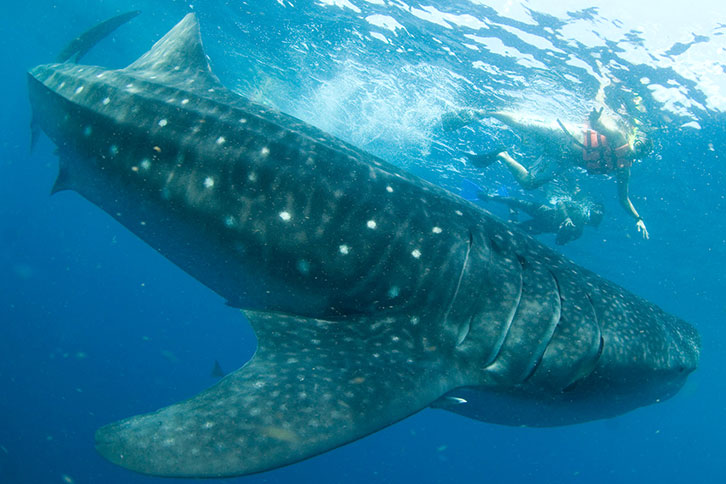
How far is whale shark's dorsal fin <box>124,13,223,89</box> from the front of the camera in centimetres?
451

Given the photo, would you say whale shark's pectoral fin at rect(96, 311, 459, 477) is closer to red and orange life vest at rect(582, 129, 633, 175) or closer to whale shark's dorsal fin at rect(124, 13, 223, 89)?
whale shark's dorsal fin at rect(124, 13, 223, 89)

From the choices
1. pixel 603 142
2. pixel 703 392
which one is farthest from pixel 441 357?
pixel 703 392

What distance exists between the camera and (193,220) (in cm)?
370

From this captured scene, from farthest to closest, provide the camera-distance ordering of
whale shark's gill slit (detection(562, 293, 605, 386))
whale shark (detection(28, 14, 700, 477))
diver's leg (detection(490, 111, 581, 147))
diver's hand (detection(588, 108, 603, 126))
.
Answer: diver's hand (detection(588, 108, 603, 126)) → diver's leg (detection(490, 111, 581, 147)) → whale shark's gill slit (detection(562, 293, 605, 386)) → whale shark (detection(28, 14, 700, 477))

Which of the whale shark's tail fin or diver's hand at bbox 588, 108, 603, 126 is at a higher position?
the whale shark's tail fin

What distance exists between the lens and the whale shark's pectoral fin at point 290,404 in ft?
7.04

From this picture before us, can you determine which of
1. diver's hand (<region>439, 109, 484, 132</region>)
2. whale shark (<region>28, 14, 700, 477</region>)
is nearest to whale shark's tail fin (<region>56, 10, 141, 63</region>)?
whale shark (<region>28, 14, 700, 477</region>)

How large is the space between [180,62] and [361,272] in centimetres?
365

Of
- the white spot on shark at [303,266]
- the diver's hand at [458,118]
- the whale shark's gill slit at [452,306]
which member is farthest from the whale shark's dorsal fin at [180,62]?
the diver's hand at [458,118]

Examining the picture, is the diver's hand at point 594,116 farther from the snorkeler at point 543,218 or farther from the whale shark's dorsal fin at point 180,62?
the whale shark's dorsal fin at point 180,62

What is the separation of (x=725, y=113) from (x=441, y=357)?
13846 mm

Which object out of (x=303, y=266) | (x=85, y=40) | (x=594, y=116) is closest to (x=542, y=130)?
(x=594, y=116)

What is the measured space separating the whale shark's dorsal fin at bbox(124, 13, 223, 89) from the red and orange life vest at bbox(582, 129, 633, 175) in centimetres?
940

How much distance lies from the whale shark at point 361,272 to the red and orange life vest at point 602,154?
24.7 ft
